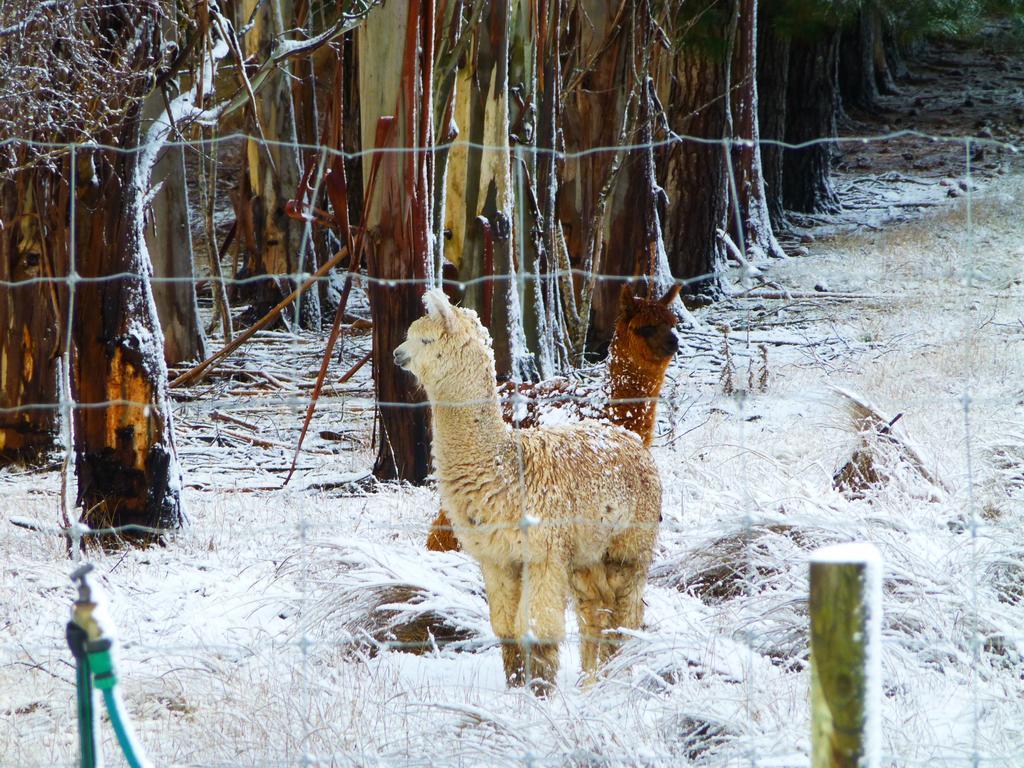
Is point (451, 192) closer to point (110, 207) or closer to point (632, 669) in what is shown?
point (110, 207)

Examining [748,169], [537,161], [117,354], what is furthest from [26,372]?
[748,169]

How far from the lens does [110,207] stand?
5684 mm

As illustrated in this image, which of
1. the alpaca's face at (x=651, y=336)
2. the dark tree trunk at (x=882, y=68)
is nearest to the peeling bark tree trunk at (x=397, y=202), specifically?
the alpaca's face at (x=651, y=336)

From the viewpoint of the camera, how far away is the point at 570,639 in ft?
13.6

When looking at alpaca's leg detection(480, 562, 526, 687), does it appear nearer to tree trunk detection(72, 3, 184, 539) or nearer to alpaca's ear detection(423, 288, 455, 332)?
alpaca's ear detection(423, 288, 455, 332)

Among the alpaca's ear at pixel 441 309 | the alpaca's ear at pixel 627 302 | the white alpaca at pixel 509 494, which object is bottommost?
the white alpaca at pixel 509 494

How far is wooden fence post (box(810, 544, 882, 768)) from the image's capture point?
2.31 meters

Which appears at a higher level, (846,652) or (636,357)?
(636,357)

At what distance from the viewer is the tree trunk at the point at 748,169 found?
14.0m

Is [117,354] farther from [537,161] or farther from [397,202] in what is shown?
[537,161]

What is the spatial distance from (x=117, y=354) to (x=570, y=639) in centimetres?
275

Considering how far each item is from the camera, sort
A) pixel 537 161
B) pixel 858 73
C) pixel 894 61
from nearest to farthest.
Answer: pixel 537 161
pixel 858 73
pixel 894 61

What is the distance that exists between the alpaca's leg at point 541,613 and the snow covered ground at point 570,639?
0.48ft

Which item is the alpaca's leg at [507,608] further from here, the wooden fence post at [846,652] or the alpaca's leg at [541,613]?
the wooden fence post at [846,652]
